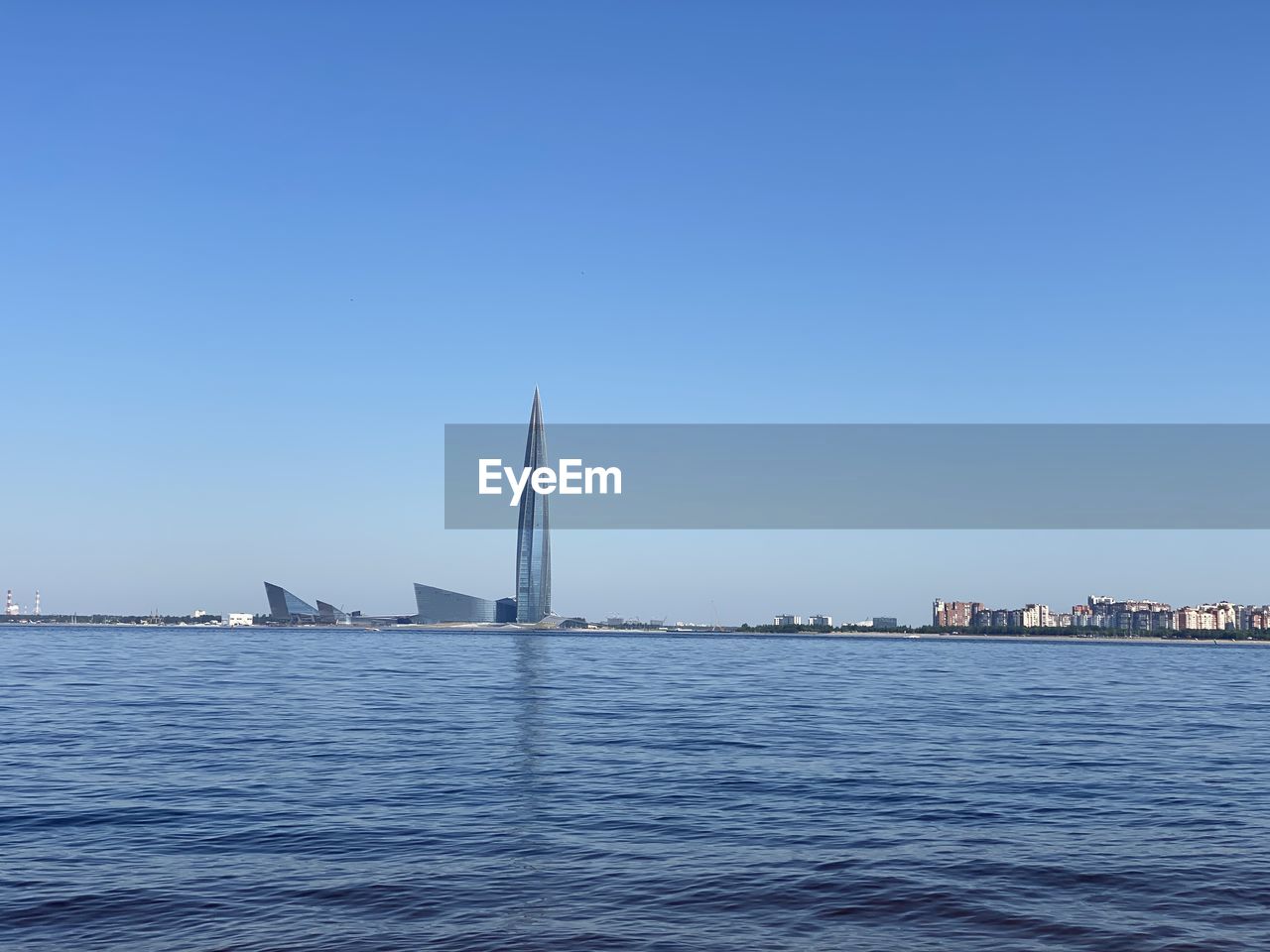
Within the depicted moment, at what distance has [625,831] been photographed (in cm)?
2180

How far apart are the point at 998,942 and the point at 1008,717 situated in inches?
1372

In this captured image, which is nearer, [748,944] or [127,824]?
[748,944]

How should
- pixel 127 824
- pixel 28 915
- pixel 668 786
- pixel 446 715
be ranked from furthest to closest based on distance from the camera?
pixel 446 715, pixel 668 786, pixel 127 824, pixel 28 915

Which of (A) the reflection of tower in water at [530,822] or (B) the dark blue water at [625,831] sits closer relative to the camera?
(B) the dark blue water at [625,831]

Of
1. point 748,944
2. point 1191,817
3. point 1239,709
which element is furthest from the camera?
point 1239,709

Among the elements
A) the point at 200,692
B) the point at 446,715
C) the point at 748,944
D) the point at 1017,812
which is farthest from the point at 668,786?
the point at 200,692

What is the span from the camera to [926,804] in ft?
81.9

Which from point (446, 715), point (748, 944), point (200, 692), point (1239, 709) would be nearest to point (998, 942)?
point (748, 944)

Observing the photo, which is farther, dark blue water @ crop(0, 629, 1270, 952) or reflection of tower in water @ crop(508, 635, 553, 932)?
reflection of tower in water @ crop(508, 635, 553, 932)

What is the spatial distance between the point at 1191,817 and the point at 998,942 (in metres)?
12.0

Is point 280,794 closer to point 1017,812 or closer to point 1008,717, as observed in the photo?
point 1017,812

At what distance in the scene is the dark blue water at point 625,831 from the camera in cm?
1562

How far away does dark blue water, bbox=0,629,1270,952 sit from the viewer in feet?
51.3

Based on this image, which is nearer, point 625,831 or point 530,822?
point 625,831
